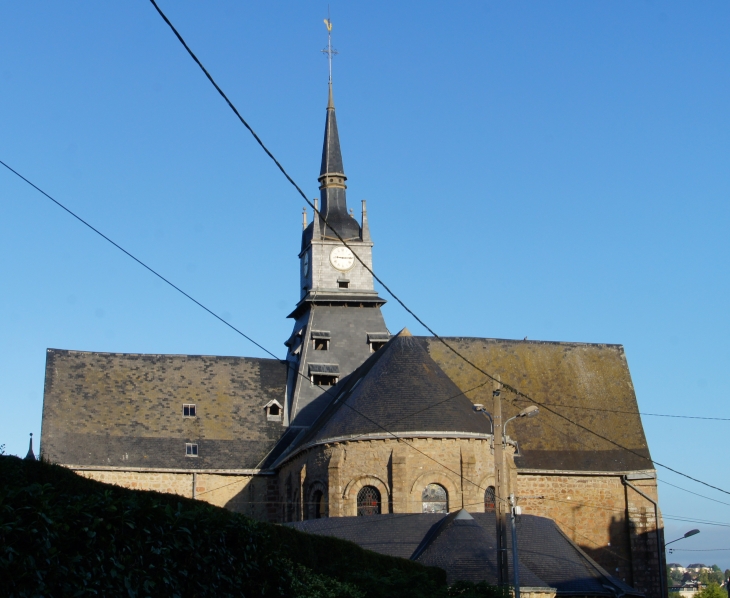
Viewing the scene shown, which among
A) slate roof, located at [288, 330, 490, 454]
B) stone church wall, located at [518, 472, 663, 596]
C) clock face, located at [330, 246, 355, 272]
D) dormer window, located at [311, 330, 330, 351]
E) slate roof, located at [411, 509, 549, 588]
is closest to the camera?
slate roof, located at [411, 509, 549, 588]

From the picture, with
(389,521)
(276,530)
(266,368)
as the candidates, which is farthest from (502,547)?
(266,368)

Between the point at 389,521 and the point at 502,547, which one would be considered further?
the point at 389,521

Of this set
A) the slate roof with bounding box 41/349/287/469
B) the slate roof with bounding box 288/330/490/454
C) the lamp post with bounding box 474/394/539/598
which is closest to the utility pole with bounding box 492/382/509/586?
the lamp post with bounding box 474/394/539/598

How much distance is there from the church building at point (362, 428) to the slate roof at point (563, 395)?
63 mm

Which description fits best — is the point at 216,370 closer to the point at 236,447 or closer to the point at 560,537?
the point at 236,447

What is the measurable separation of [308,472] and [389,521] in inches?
242

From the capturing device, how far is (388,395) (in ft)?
110

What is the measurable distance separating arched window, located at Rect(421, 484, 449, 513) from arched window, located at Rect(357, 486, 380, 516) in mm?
1522

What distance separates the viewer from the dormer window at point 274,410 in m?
42.9

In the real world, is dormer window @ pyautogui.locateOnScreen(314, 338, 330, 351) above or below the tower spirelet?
below

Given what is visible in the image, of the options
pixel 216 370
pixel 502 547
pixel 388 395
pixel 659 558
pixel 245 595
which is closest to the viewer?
pixel 245 595

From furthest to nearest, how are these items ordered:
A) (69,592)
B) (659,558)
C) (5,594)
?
1. (659,558)
2. (69,592)
3. (5,594)

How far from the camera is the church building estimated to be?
32156mm

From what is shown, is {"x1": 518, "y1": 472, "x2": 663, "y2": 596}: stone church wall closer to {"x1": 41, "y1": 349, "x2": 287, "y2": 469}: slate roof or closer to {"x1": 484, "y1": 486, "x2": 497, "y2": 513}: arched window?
{"x1": 484, "y1": 486, "x2": 497, "y2": 513}: arched window
